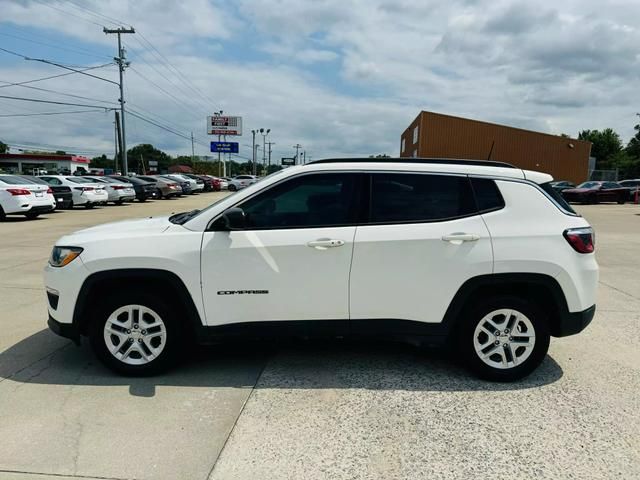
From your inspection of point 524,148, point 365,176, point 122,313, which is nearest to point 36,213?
point 122,313

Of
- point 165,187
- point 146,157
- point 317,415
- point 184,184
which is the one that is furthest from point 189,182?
point 146,157

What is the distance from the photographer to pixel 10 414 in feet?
11.1

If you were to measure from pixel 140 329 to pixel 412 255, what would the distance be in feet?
7.42

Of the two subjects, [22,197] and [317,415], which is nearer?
[317,415]

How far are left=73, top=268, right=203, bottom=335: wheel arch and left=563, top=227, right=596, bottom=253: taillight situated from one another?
3016mm

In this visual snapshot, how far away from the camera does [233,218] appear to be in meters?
3.76

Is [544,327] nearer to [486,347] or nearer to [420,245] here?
[486,347]

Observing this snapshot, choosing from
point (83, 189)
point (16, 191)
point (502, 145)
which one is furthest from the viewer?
point (502, 145)

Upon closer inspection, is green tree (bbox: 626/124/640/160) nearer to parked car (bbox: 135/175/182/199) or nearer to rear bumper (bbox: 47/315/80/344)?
parked car (bbox: 135/175/182/199)

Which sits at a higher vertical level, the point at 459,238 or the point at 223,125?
the point at 223,125

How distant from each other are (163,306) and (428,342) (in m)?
2.16

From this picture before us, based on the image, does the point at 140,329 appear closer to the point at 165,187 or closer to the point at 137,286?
the point at 137,286

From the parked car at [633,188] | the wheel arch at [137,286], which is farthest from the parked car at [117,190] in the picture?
the parked car at [633,188]

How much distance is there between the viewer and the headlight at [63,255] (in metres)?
3.88
